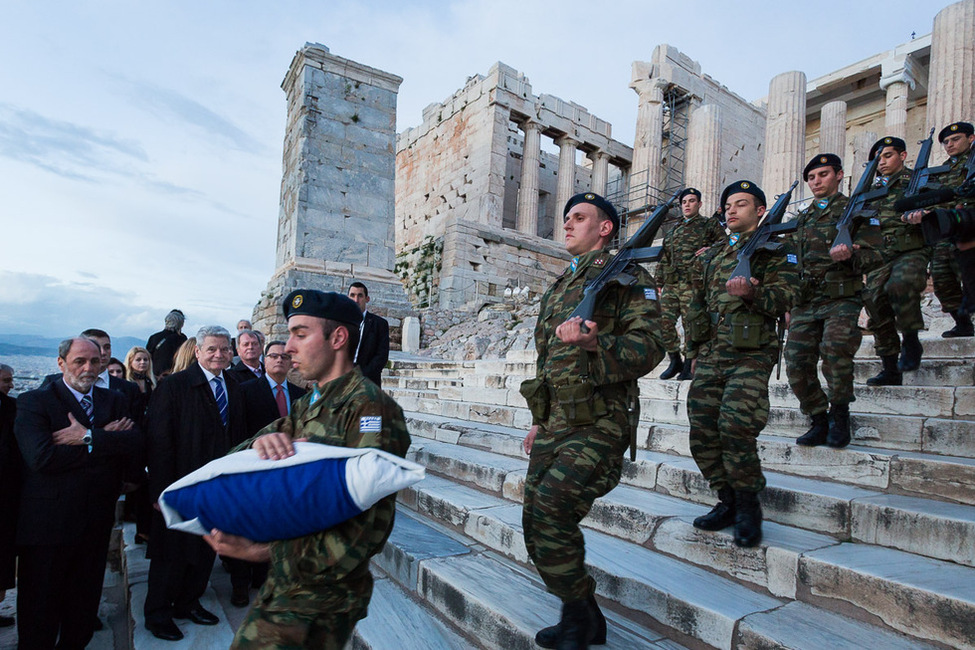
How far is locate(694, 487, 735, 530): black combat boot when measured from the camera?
2672mm

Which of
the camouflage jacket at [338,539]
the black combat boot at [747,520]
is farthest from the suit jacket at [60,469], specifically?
the black combat boot at [747,520]

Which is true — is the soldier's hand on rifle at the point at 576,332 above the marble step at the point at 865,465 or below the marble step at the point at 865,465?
above

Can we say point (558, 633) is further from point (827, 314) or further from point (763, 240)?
point (827, 314)

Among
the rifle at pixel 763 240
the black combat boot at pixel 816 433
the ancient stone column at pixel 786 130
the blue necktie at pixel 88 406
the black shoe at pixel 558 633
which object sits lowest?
the black shoe at pixel 558 633

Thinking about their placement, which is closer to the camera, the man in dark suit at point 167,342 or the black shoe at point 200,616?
the black shoe at point 200,616

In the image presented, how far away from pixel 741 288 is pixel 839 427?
1230 millimetres

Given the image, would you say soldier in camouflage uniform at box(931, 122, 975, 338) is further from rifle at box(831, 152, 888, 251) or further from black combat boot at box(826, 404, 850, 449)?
black combat boot at box(826, 404, 850, 449)

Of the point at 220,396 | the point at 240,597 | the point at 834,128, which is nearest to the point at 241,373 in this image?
the point at 220,396

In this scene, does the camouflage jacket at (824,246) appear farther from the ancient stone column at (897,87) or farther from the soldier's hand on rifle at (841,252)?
the ancient stone column at (897,87)

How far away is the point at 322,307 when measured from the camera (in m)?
1.71

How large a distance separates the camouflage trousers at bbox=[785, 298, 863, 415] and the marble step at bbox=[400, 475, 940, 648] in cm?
111

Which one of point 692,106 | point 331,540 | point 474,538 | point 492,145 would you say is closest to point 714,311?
point 474,538

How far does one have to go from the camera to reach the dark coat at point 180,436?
3109 millimetres

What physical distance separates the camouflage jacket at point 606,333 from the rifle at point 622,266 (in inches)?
1.6
